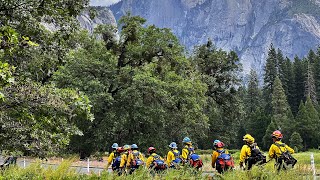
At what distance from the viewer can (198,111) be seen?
30.8 meters

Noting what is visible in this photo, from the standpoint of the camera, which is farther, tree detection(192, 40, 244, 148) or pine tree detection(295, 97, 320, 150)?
pine tree detection(295, 97, 320, 150)

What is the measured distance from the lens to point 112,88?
99.7ft

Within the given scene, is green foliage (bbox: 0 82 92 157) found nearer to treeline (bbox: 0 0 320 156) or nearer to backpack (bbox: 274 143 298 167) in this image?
treeline (bbox: 0 0 320 156)

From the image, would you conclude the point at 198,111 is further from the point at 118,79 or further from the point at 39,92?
the point at 39,92

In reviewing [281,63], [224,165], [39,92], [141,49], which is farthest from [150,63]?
[281,63]

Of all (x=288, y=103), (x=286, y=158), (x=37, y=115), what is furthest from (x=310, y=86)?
(x=37, y=115)

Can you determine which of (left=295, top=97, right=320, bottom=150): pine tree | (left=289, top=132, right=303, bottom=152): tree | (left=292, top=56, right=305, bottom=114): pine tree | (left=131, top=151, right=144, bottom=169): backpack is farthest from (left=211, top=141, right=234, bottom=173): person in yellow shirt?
(left=292, top=56, right=305, bottom=114): pine tree

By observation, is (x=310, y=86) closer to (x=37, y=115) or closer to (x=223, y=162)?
(x=223, y=162)

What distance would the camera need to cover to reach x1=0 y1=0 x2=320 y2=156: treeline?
687cm

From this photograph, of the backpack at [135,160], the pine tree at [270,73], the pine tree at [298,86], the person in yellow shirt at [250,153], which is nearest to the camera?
the person in yellow shirt at [250,153]

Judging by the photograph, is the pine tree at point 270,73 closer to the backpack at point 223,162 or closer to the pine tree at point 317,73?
the pine tree at point 317,73

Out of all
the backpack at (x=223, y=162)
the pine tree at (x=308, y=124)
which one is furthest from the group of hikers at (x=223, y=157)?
the pine tree at (x=308, y=124)

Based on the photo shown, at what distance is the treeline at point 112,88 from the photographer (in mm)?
6871

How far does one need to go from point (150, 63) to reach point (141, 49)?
1.35m
